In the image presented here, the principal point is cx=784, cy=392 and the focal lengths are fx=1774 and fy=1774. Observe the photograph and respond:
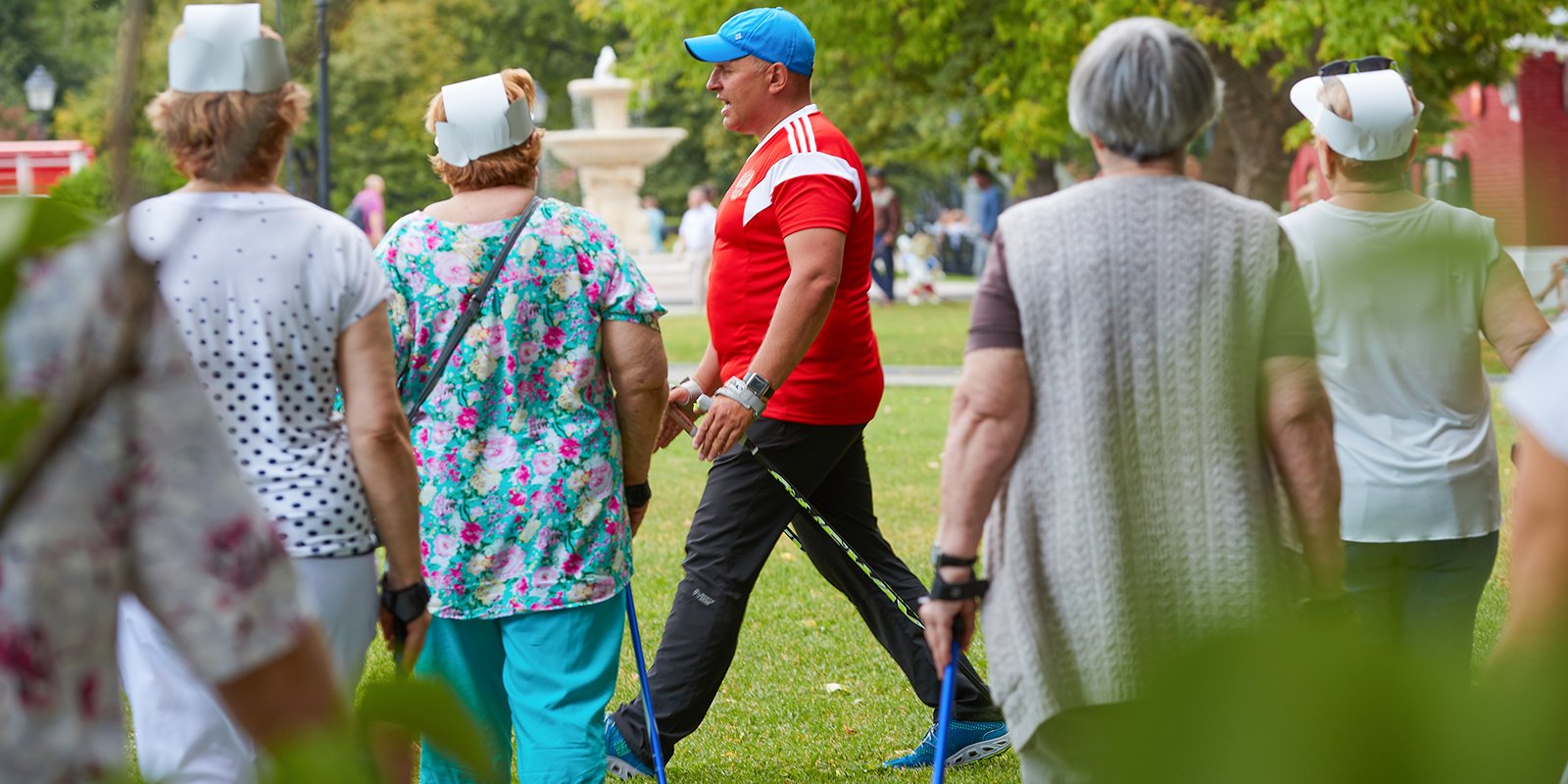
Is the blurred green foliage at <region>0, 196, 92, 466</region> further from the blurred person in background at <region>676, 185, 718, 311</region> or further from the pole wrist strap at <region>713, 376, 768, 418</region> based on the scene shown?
the blurred person in background at <region>676, 185, 718, 311</region>

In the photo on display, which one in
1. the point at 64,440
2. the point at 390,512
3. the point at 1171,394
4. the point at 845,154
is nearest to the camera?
the point at 64,440

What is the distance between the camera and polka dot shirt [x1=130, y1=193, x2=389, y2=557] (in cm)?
294

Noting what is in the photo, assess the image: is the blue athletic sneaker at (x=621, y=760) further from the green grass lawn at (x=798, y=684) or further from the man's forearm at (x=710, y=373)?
the man's forearm at (x=710, y=373)

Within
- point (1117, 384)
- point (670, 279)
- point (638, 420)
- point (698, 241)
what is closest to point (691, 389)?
point (638, 420)

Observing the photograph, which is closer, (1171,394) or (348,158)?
(1171,394)

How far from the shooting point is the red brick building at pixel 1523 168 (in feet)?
2.16

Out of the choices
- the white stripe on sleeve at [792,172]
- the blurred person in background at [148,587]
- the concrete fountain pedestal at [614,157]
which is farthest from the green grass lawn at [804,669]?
the concrete fountain pedestal at [614,157]

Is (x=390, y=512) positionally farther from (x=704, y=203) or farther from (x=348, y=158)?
(x=348, y=158)

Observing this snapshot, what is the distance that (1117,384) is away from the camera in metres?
2.87

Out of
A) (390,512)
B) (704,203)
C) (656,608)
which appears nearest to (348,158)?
(704,203)

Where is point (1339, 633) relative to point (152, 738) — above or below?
above

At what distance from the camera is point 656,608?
283 inches

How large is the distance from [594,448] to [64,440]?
3.39m

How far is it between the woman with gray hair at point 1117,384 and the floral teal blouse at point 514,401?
1265 mm
